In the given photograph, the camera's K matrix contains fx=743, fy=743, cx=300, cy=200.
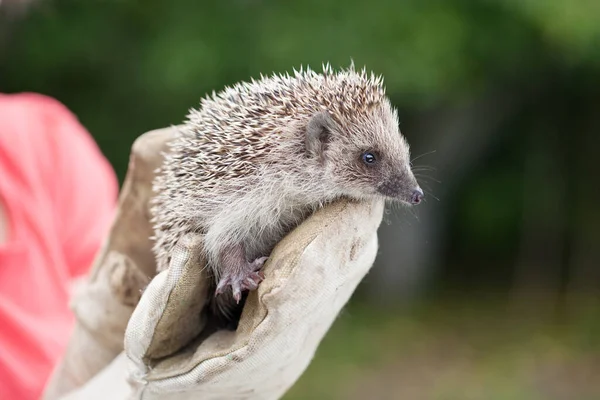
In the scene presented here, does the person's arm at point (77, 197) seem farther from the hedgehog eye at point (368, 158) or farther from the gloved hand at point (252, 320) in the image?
the hedgehog eye at point (368, 158)

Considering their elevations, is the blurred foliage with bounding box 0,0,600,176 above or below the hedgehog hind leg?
above

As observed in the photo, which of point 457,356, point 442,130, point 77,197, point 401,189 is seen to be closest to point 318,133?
point 401,189

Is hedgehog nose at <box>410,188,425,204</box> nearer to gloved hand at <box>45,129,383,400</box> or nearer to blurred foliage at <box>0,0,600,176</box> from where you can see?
gloved hand at <box>45,129,383,400</box>

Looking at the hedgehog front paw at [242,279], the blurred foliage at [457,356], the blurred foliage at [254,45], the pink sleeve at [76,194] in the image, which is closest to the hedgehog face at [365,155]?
the hedgehog front paw at [242,279]

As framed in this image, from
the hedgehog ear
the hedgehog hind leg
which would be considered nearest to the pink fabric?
the hedgehog hind leg

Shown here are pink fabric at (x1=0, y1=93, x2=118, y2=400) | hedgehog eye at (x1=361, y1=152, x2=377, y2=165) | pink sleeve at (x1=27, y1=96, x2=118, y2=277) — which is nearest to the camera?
hedgehog eye at (x1=361, y1=152, x2=377, y2=165)

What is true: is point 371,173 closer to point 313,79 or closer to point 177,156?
point 313,79

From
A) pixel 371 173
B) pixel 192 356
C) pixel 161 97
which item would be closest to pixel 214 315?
pixel 192 356
